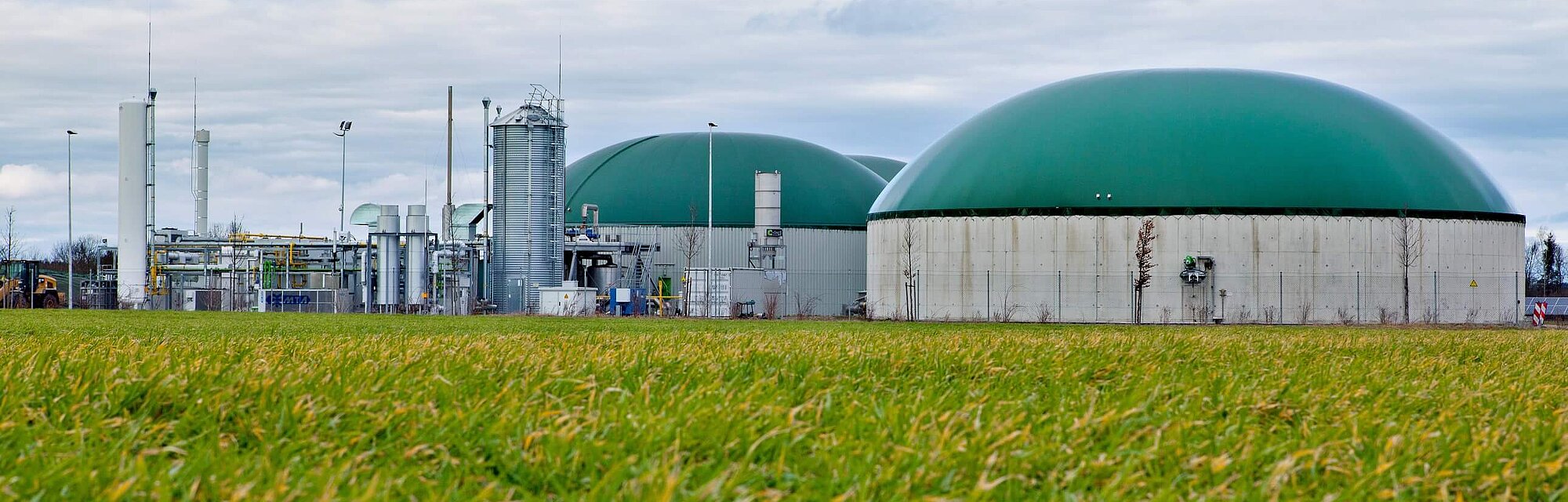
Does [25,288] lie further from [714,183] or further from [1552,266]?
[1552,266]

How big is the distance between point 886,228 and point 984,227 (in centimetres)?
462

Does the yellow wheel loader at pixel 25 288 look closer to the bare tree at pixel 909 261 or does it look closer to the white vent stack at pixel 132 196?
the white vent stack at pixel 132 196

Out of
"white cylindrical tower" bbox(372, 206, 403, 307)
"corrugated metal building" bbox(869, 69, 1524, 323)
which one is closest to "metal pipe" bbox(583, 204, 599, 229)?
"white cylindrical tower" bbox(372, 206, 403, 307)

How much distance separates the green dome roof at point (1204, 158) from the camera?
143 feet

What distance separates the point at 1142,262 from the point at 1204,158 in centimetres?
384

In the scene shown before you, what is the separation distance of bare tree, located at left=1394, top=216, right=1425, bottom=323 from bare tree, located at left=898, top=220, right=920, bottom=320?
1443 cm

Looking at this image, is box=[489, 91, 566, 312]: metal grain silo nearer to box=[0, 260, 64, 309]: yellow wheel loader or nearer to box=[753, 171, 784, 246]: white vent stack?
box=[753, 171, 784, 246]: white vent stack

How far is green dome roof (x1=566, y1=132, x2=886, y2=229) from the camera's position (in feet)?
203

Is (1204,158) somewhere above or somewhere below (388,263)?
above

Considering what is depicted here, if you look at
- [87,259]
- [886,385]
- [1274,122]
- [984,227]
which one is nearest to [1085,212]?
[984,227]

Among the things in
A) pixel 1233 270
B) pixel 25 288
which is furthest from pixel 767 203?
pixel 25 288

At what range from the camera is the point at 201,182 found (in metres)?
59.7

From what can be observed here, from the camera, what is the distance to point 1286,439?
7016mm

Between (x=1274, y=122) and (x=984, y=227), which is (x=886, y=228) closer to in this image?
(x=984, y=227)
